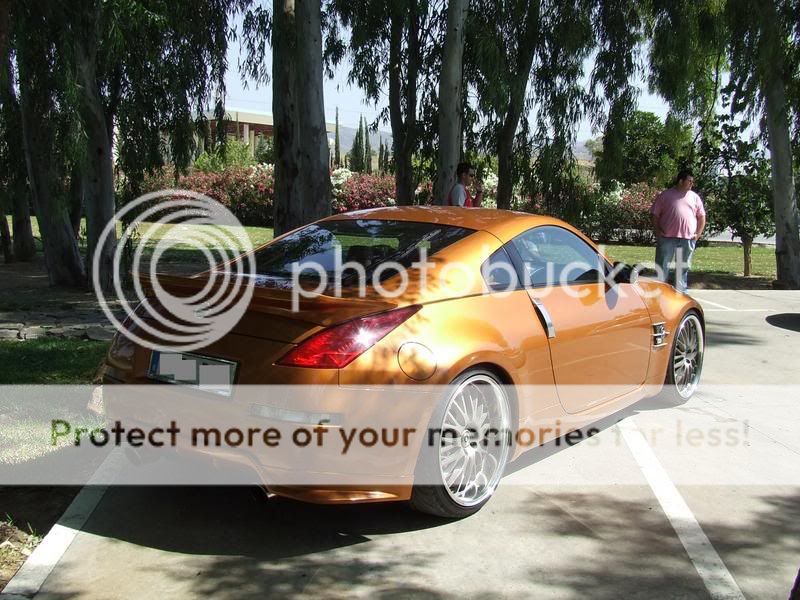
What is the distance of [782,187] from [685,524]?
1325 centimetres

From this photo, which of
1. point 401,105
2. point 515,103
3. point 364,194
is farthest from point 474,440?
point 364,194

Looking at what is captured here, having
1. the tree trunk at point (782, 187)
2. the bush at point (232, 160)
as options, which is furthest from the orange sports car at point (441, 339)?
the bush at point (232, 160)

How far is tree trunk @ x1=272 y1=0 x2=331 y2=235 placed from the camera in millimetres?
10328

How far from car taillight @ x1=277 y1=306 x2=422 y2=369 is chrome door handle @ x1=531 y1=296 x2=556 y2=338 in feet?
3.65

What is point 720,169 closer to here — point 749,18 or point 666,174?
point 749,18

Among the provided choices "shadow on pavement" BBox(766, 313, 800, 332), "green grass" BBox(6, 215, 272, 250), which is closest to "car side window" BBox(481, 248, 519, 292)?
"shadow on pavement" BBox(766, 313, 800, 332)

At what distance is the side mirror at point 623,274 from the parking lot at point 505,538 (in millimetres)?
1069

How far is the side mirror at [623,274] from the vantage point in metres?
5.38

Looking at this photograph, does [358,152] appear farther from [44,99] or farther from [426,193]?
[44,99]

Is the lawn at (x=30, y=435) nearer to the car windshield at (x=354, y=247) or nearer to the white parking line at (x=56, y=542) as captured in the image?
the white parking line at (x=56, y=542)

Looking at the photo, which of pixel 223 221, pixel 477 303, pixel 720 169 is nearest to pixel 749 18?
pixel 720 169

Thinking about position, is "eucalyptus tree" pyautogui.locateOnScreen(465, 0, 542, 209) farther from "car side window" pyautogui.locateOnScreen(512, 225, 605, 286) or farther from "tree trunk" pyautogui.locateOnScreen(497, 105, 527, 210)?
"car side window" pyautogui.locateOnScreen(512, 225, 605, 286)

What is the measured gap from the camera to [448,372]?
376 centimetres

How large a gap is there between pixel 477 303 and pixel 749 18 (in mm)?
13289
